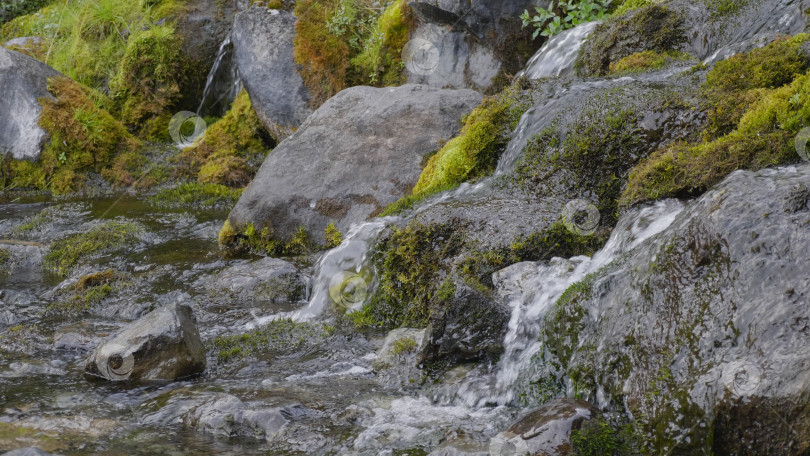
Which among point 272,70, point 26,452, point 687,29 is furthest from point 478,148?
point 272,70

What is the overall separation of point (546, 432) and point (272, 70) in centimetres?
984

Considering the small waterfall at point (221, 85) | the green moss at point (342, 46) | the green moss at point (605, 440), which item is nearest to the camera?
the green moss at point (605, 440)

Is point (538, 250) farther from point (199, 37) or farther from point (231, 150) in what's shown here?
point (199, 37)

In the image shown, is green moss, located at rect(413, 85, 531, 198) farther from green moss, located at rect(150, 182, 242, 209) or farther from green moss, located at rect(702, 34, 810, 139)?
green moss, located at rect(150, 182, 242, 209)

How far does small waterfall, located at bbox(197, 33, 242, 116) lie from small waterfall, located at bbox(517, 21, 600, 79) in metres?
7.00

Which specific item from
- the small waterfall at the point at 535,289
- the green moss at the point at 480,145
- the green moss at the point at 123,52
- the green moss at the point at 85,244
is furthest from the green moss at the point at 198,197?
the small waterfall at the point at 535,289

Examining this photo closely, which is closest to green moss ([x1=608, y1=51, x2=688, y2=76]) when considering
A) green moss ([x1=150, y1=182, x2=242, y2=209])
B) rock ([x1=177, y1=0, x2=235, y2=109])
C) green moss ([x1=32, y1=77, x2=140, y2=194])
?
green moss ([x1=150, y1=182, x2=242, y2=209])

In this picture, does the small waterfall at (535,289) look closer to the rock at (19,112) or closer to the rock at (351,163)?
the rock at (351,163)

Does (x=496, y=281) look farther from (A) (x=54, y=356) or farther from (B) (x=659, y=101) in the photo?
(A) (x=54, y=356)

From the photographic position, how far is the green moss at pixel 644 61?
7059 mm

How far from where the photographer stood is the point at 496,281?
5.17 meters

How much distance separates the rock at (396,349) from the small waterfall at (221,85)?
996 centimetres

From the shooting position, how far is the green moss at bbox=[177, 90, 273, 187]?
11.7 metres

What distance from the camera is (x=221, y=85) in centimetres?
1406
